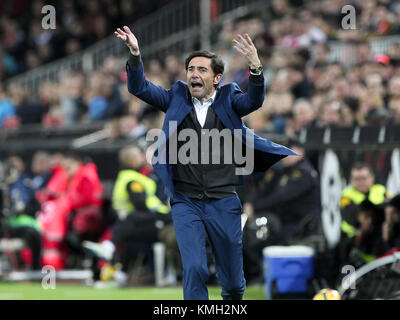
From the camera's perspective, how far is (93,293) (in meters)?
13.6

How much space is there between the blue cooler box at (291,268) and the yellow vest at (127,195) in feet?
8.61

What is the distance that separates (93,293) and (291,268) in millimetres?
3017

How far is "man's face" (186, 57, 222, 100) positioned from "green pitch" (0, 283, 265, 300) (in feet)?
14.4

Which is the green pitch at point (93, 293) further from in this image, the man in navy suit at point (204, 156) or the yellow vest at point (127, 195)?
the man in navy suit at point (204, 156)

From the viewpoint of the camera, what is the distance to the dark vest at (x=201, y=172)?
8258mm

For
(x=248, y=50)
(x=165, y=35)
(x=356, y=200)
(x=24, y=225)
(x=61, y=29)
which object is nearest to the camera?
(x=248, y=50)

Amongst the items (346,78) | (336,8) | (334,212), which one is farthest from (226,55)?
(334,212)

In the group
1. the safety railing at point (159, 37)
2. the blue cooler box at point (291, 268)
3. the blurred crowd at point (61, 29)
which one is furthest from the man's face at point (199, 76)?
the blurred crowd at point (61, 29)

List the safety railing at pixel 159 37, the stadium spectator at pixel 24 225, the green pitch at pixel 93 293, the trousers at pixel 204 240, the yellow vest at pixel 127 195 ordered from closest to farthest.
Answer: the trousers at pixel 204 240 < the green pitch at pixel 93 293 < the yellow vest at pixel 127 195 < the stadium spectator at pixel 24 225 < the safety railing at pixel 159 37

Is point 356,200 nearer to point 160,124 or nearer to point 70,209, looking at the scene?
point 160,124

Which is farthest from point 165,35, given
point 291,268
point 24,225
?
point 291,268

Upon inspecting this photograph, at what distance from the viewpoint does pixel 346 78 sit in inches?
576

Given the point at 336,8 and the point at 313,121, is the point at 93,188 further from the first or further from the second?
the point at 336,8

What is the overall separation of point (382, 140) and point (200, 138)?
12.8 ft
